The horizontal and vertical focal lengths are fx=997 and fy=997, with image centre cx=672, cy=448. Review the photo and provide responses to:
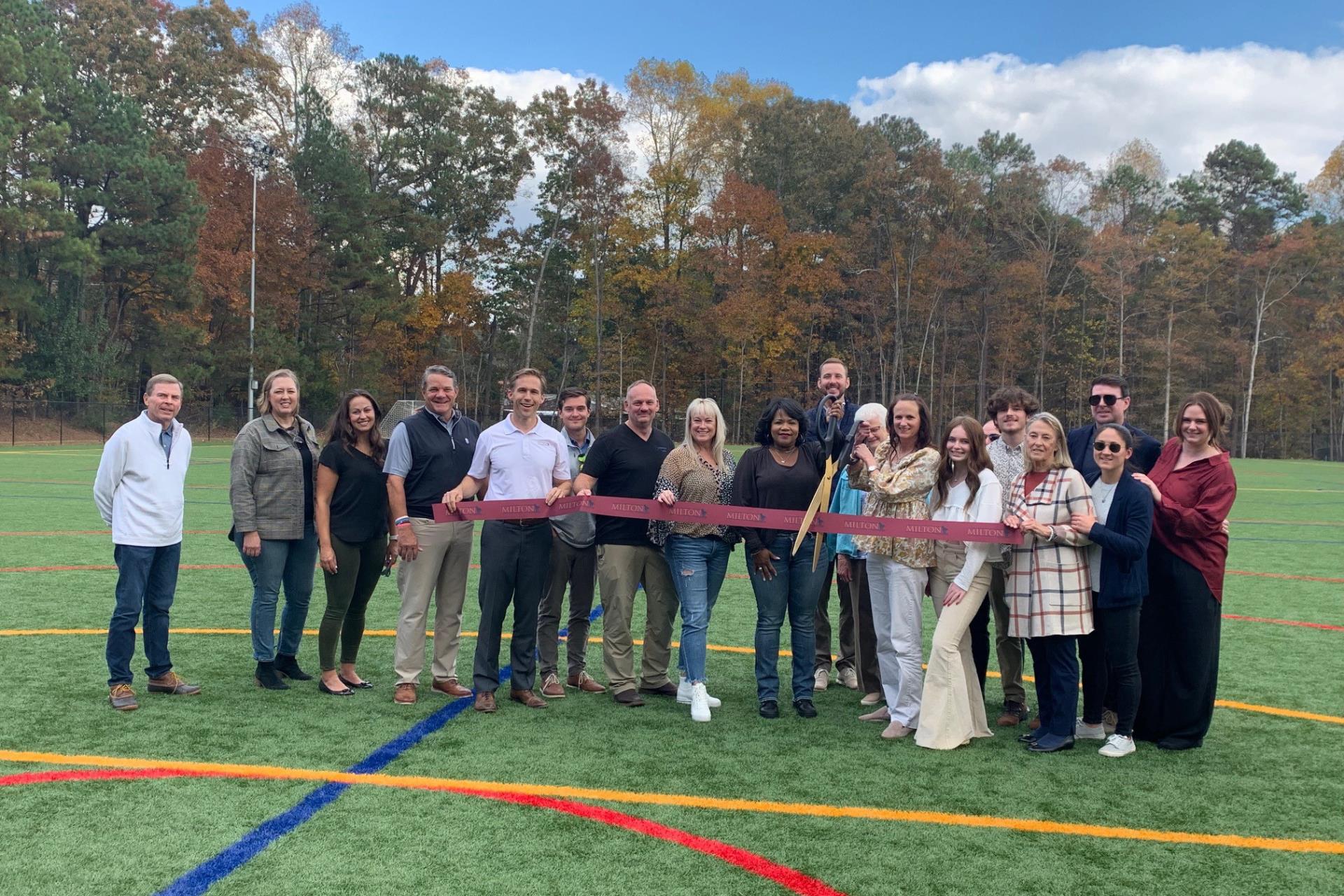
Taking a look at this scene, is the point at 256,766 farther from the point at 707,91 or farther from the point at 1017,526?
the point at 707,91

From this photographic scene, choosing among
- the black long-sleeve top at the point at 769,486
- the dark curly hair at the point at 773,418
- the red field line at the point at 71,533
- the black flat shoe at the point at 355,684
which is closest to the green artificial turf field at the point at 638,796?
the black flat shoe at the point at 355,684

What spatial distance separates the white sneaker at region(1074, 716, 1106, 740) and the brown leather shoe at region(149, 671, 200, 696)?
5174 millimetres

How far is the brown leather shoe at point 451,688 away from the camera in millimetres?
6152

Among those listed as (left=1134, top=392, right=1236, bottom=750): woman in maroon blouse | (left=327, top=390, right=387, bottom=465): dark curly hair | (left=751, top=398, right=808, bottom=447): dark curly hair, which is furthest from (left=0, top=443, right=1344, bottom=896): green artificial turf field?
(left=751, top=398, right=808, bottom=447): dark curly hair

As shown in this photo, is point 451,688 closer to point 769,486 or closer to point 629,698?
point 629,698

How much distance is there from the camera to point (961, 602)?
5.43 metres

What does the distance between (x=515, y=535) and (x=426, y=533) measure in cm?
55

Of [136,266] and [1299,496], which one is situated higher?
[136,266]

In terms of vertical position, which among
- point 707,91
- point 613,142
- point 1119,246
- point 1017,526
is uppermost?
point 707,91

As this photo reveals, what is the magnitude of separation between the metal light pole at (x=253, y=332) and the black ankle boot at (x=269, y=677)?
3665 cm

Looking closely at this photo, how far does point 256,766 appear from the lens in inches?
189

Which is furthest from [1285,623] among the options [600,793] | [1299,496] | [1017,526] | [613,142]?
[613,142]

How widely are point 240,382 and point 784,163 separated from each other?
29625 mm

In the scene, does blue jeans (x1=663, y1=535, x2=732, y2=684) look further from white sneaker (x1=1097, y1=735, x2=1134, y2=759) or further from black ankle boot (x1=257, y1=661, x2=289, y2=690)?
black ankle boot (x1=257, y1=661, x2=289, y2=690)
